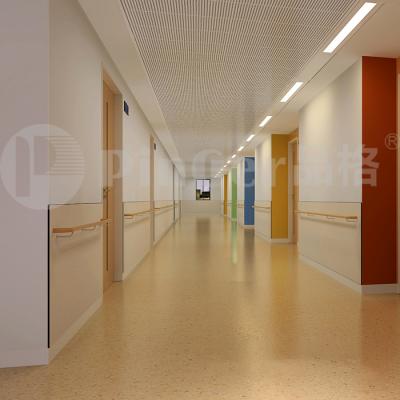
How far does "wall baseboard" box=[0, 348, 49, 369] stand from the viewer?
241cm

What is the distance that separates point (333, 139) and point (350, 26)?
6.77 feet

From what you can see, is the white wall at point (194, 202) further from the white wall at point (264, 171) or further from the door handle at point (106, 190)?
the door handle at point (106, 190)

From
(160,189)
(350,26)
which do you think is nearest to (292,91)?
(350,26)

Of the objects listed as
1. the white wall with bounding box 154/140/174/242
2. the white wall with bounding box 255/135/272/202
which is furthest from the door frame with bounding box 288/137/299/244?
the white wall with bounding box 154/140/174/242

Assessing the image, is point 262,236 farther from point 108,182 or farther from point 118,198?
point 108,182

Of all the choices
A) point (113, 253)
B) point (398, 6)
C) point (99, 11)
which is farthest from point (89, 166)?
point (398, 6)

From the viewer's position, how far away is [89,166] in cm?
340

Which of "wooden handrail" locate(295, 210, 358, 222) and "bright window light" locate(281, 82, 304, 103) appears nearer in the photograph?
"wooden handrail" locate(295, 210, 358, 222)

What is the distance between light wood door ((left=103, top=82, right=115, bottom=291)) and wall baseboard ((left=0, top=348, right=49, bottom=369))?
202cm

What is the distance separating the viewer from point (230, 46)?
3.96 m

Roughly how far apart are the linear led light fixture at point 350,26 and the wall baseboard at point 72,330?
4.30 metres

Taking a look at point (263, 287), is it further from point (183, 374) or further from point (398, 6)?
point (398, 6)

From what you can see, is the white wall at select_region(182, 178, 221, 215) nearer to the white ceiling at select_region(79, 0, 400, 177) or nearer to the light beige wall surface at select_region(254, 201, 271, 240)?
the light beige wall surface at select_region(254, 201, 271, 240)

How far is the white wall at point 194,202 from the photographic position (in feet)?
90.7
